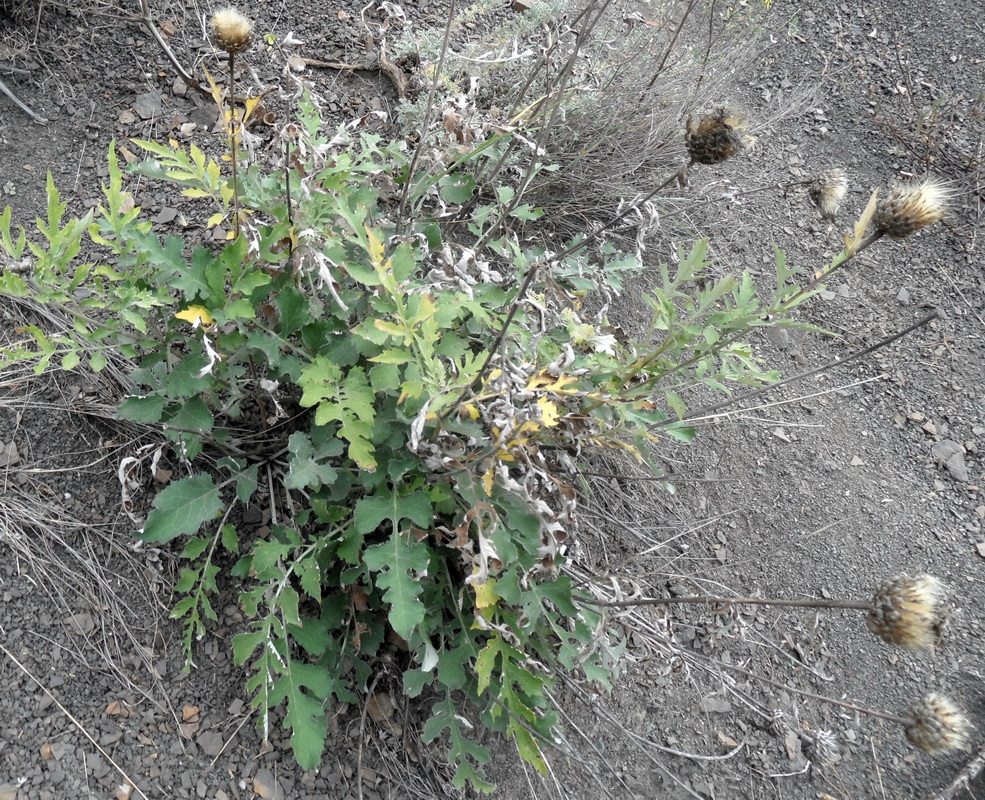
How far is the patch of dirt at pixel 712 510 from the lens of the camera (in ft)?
7.04

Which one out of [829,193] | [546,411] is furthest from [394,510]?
[829,193]

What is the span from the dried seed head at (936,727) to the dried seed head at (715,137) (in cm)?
150

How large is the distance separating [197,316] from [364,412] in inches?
18.3

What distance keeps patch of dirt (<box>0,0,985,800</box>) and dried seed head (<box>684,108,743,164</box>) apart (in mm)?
1213

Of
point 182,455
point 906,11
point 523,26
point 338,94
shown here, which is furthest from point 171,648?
point 906,11

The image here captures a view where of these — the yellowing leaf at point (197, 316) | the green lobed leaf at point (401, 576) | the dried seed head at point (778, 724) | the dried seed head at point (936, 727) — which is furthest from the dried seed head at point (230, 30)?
the dried seed head at point (778, 724)

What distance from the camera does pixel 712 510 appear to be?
3.16m

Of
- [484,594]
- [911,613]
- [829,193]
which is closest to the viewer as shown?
[911,613]

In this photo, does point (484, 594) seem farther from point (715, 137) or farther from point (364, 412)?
point (715, 137)

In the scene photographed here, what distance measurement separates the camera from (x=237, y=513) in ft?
7.91

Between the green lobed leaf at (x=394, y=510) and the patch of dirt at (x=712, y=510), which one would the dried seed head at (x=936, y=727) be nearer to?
the patch of dirt at (x=712, y=510)

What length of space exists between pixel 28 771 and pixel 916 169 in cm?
508

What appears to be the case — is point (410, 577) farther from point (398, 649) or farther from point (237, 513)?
point (237, 513)

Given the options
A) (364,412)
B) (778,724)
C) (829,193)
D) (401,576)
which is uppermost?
(829,193)
